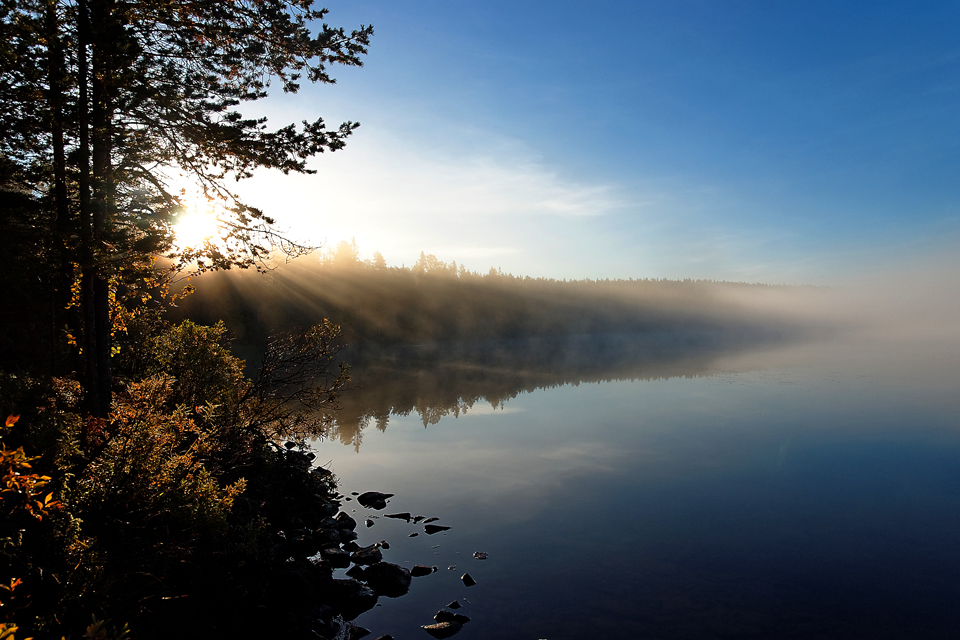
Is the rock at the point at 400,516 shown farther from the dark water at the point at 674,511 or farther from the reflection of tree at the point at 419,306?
the reflection of tree at the point at 419,306

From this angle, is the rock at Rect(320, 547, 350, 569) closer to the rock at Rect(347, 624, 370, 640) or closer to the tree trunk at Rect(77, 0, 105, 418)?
the rock at Rect(347, 624, 370, 640)

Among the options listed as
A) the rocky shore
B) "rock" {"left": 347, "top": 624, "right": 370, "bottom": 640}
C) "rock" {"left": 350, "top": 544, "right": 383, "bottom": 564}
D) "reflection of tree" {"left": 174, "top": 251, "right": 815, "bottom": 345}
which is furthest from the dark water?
"reflection of tree" {"left": 174, "top": 251, "right": 815, "bottom": 345}

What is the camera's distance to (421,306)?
378 feet

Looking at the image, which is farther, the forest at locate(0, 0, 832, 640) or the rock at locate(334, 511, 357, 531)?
the rock at locate(334, 511, 357, 531)

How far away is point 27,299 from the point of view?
18938mm

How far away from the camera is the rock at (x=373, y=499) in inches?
646

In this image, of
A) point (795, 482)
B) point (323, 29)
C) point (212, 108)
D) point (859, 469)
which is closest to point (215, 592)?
point (212, 108)

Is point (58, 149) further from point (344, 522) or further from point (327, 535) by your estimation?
point (344, 522)

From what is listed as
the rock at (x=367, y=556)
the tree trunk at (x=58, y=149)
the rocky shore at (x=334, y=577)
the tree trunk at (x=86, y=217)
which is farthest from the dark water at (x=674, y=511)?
the tree trunk at (x=58, y=149)

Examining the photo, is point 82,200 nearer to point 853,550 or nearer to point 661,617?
point 661,617

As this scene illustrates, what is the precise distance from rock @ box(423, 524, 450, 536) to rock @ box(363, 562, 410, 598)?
8.45ft

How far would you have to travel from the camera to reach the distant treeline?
88.0 m

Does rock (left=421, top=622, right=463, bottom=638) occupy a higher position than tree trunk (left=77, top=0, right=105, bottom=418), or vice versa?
tree trunk (left=77, top=0, right=105, bottom=418)

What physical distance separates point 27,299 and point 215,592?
17.2 meters
